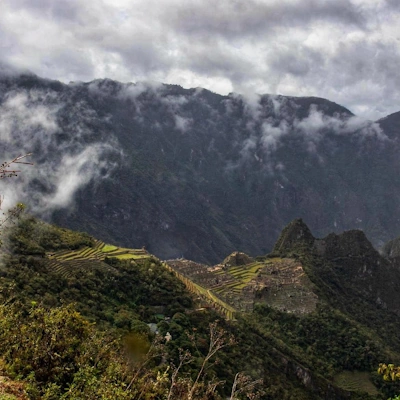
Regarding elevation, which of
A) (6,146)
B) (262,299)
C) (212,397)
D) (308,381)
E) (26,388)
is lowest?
(308,381)

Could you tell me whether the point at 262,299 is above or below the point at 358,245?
below

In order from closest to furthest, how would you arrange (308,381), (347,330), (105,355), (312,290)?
1. (105,355)
2. (308,381)
3. (347,330)
4. (312,290)

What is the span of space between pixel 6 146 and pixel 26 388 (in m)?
200

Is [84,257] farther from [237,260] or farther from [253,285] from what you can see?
[237,260]

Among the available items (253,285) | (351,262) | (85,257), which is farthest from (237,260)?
(85,257)

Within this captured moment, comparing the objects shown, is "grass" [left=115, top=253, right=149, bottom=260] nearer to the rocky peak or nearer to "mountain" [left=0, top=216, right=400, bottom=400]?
"mountain" [left=0, top=216, right=400, bottom=400]

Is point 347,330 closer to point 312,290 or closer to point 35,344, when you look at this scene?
point 312,290

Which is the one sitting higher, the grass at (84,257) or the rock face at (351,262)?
the grass at (84,257)

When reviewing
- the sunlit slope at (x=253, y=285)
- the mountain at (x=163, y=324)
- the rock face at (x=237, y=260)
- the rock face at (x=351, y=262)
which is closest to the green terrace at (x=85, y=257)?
the mountain at (x=163, y=324)

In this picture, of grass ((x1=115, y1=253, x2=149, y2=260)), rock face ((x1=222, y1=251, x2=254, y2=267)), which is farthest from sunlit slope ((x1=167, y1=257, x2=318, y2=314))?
grass ((x1=115, y1=253, x2=149, y2=260))

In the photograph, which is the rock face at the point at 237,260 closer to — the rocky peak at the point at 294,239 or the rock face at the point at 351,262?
the rock face at the point at 351,262

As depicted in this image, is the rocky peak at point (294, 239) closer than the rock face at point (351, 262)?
No

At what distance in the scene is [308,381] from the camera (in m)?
51.8

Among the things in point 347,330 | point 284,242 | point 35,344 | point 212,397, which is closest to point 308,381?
point 347,330
